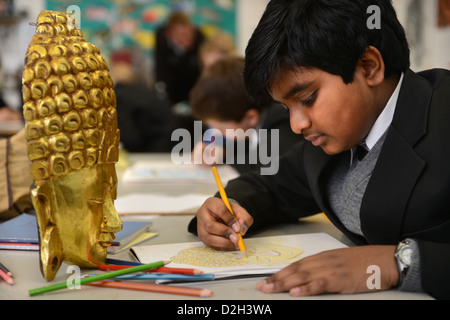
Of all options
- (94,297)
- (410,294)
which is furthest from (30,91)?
(410,294)

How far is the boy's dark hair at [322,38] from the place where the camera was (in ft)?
3.11

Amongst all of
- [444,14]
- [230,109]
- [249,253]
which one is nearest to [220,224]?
[249,253]

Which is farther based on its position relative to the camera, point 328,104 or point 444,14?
point 444,14

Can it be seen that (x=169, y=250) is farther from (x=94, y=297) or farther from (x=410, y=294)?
(x=410, y=294)

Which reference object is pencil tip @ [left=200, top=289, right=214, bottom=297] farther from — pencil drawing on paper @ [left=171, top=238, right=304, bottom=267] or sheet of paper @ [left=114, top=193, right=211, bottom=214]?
sheet of paper @ [left=114, top=193, right=211, bottom=214]

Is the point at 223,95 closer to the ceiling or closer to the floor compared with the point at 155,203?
closer to the ceiling

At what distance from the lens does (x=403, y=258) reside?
29.3 inches

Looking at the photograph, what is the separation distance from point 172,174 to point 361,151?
1.08 m

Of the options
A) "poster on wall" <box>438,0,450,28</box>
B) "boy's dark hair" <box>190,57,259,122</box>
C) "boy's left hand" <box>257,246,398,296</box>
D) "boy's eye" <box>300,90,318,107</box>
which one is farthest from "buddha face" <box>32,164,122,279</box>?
"poster on wall" <box>438,0,450,28</box>

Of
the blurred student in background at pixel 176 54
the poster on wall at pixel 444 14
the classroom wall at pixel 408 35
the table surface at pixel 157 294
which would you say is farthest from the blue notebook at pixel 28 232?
the blurred student in background at pixel 176 54

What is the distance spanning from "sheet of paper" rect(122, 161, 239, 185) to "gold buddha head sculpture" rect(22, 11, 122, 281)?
39.3 inches

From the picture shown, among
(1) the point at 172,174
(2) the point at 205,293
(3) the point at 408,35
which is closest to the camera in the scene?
(2) the point at 205,293

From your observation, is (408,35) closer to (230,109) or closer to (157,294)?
(230,109)

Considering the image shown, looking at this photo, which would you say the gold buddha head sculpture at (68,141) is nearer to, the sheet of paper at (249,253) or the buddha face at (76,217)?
the buddha face at (76,217)
